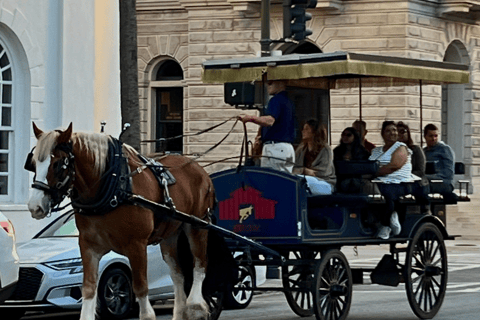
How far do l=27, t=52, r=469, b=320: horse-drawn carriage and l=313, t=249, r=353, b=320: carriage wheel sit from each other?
0.04ft

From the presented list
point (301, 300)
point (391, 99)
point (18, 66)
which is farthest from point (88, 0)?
point (391, 99)

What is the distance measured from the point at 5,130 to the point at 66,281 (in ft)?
23.1

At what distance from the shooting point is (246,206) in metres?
13.6

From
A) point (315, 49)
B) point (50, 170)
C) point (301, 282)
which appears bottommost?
point (301, 282)

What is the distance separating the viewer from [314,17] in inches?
1495

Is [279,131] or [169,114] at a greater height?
[169,114]

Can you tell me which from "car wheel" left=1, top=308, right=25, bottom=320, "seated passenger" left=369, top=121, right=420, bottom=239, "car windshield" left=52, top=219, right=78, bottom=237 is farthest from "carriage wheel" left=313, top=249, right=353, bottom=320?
"car wheel" left=1, top=308, right=25, bottom=320

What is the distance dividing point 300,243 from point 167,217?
6.23 ft

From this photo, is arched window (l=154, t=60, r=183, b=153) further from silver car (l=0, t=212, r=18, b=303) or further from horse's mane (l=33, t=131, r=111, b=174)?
horse's mane (l=33, t=131, r=111, b=174)

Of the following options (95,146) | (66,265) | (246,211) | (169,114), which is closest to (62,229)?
(66,265)

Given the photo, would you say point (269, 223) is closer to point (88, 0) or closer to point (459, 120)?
point (88, 0)

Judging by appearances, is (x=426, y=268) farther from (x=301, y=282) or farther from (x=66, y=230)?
(x=66, y=230)

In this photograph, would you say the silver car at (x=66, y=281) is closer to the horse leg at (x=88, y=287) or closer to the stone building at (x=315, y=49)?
the horse leg at (x=88, y=287)

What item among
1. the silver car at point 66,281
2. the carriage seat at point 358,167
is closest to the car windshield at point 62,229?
the silver car at point 66,281
